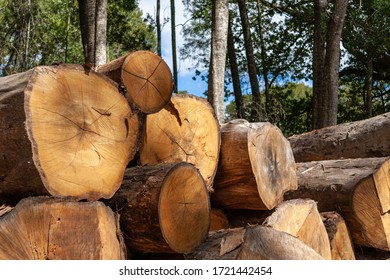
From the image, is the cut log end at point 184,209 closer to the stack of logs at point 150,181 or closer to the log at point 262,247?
the stack of logs at point 150,181

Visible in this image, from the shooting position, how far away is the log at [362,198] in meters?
3.49

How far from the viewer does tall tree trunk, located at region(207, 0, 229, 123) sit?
21.2ft

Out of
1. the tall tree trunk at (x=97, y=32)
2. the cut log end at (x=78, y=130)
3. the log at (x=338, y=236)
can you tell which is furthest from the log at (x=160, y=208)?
the tall tree trunk at (x=97, y=32)

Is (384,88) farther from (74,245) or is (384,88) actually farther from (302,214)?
(74,245)

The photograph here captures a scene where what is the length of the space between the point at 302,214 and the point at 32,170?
1637 millimetres

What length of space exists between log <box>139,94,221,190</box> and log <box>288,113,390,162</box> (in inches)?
66.7

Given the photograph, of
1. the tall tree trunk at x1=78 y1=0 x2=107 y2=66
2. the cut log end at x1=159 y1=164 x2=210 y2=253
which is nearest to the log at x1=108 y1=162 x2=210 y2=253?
the cut log end at x1=159 y1=164 x2=210 y2=253

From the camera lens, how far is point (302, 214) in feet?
10.2

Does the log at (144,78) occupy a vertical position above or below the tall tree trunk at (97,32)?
below

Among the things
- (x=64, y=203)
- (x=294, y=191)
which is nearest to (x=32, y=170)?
(x=64, y=203)

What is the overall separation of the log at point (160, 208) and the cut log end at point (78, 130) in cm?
11

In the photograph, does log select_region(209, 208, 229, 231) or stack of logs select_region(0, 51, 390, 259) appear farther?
log select_region(209, 208, 229, 231)

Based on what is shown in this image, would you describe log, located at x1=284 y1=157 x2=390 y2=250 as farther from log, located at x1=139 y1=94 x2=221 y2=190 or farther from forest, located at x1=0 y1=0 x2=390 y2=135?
forest, located at x1=0 y1=0 x2=390 y2=135
